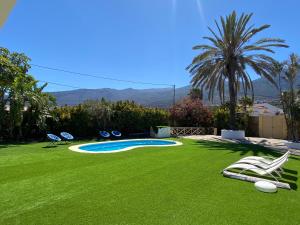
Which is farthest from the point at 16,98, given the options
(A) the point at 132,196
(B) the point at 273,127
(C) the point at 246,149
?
(B) the point at 273,127

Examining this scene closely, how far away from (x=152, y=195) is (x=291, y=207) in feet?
11.1

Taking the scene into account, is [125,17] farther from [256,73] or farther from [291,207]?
[291,207]

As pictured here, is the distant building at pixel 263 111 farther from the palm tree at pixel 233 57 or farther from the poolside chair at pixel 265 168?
the poolside chair at pixel 265 168

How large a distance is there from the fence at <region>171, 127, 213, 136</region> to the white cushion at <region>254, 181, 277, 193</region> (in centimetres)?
1853

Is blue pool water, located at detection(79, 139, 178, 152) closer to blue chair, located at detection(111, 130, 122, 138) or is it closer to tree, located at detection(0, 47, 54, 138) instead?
blue chair, located at detection(111, 130, 122, 138)

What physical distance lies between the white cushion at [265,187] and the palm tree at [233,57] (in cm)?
1577

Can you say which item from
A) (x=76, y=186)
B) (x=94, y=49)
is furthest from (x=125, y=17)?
(x=76, y=186)

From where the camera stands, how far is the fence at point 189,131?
86.2 ft

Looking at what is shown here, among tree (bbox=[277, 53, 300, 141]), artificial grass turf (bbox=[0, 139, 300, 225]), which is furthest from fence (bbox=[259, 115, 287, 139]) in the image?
artificial grass turf (bbox=[0, 139, 300, 225])

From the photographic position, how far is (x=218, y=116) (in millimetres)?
27094

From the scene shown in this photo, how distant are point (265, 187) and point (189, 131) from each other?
1969 cm

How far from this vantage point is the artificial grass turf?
16.9ft

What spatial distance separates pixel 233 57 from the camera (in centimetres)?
2172

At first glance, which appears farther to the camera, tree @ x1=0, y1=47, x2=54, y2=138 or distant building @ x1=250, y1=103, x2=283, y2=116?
distant building @ x1=250, y1=103, x2=283, y2=116
